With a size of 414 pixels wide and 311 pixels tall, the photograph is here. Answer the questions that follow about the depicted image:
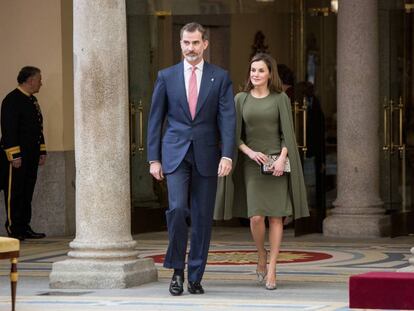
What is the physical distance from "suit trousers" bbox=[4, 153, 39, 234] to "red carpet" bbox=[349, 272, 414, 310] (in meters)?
8.82

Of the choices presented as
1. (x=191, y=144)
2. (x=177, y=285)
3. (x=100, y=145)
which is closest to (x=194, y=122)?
(x=191, y=144)

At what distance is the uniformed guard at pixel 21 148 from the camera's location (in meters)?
16.9

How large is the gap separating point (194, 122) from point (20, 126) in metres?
6.06

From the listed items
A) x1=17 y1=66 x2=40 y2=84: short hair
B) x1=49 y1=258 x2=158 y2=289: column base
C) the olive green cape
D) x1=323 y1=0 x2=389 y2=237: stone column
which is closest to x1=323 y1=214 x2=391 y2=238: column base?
x1=323 y1=0 x2=389 y2=237: stone column

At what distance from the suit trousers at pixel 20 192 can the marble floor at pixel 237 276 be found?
0.36 metres

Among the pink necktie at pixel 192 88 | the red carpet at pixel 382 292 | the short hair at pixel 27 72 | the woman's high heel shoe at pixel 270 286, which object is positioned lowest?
the woman's high heel shoe at pixel 270 286

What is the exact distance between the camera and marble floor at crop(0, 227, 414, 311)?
10.6 m

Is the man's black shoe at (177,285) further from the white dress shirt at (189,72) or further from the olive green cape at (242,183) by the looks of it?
the white dress shirt at (189,72)

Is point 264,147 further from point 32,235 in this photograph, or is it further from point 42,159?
point 32,235

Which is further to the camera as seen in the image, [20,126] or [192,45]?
[20,126]

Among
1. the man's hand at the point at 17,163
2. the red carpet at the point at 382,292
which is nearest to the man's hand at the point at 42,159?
the man's hand at the point at 17,163

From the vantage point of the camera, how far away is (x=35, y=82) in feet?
55.3

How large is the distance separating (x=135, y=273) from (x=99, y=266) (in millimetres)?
280

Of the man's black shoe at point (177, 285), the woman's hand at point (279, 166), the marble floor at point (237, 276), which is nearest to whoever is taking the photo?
the marble floor at point (237, 276)
